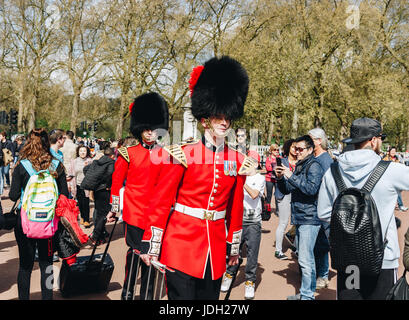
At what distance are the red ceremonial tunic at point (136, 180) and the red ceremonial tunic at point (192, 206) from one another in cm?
130

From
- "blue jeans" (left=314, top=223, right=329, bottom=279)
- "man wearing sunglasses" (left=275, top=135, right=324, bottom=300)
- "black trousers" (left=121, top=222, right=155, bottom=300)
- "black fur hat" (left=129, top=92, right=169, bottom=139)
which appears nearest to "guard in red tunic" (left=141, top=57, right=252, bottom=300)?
"black trousers" (left=121, top=222, right=155, bottom=300)

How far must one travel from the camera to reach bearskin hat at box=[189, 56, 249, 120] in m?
3.31

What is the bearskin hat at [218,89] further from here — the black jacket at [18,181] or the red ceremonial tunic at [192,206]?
the black jacket at [18,181]

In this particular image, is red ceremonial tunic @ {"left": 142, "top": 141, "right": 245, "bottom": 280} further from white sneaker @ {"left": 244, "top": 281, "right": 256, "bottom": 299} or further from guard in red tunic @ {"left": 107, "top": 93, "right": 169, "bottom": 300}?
white sneaker @ {"left": 244, "top": 281, "right": 256, "bottom": 299}

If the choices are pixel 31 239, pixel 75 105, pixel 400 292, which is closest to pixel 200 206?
pixel 400 292

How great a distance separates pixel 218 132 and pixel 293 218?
2.23m

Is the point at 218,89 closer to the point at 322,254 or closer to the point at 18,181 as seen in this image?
the point at 18,181

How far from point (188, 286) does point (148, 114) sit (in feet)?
9.82

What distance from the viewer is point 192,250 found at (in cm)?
297

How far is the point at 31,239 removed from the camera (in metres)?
4.00

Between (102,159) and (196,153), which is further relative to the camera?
(102,159)
